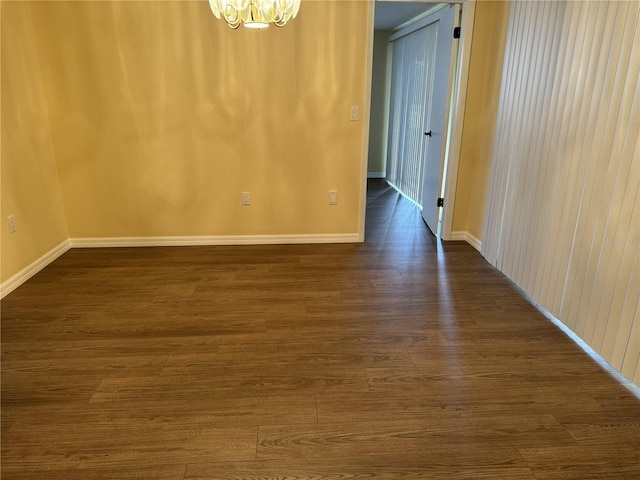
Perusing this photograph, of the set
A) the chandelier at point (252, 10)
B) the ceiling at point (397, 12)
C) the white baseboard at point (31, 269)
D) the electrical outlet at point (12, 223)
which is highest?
the ceiling at point (397, 12)

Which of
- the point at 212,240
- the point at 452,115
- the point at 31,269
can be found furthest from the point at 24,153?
the point at 452,115

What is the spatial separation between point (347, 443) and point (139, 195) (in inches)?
118

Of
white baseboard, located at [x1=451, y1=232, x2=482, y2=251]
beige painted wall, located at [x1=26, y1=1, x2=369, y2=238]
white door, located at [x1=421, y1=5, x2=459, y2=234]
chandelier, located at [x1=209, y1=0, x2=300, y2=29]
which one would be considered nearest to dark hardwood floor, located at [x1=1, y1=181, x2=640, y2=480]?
white baseboard, located at [x1=451, y1=232, x2=482, y2=251]

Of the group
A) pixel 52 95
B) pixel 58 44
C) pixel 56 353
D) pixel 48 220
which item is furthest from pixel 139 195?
pixel 56 353

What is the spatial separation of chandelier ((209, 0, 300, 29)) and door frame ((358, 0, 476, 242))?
145cm

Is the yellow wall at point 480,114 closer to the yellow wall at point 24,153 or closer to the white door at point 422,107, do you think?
the white door at point 422,107

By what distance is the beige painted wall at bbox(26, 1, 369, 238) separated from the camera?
3.47 meters

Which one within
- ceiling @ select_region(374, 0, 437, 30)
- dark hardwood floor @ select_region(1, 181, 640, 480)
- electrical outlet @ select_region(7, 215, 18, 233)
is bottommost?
dark hardwood floor @ select_region(1, 181, 640, 480)

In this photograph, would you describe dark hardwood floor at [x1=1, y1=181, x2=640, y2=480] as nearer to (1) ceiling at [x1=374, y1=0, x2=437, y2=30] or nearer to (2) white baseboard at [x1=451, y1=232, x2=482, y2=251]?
(2) white baseboard at [x1=451, y1=232, x2=482, y2=251]

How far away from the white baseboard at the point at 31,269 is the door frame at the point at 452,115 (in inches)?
105

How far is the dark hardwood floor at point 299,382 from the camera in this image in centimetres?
168

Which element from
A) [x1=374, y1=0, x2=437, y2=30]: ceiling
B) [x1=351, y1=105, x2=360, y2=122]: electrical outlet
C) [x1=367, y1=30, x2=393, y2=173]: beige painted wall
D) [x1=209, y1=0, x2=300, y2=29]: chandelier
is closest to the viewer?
[x1=209, y1=0, x2=300, y2=29]: chandelier

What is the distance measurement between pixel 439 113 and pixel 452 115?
Answer: 271 mm

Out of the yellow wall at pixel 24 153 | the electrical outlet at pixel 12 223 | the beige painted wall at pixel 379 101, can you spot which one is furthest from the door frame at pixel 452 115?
the beige painted wall at pixel 379 101
